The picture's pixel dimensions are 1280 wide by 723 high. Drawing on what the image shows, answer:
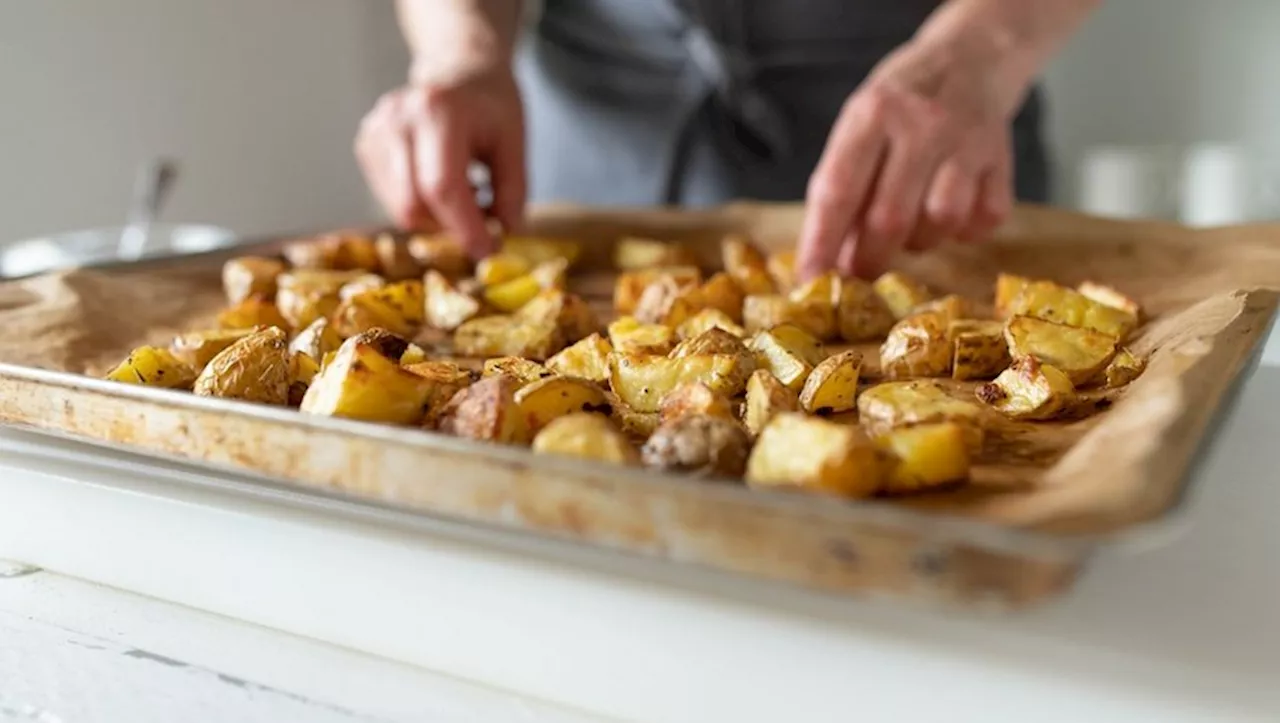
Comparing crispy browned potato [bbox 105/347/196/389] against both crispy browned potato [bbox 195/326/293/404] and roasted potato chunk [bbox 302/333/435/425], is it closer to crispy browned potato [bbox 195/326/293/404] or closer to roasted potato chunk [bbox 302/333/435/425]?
crispy browned potato [bbox 195/326/293/404]

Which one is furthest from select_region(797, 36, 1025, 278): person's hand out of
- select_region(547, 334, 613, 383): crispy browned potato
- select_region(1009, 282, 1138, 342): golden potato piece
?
select_region(547, 334, 613, 383): crispy browned potato

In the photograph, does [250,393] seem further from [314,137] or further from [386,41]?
[386,41]

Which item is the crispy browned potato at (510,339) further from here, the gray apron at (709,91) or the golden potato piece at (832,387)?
the gray apron at (709,91)

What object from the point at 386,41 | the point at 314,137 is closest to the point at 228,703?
the point at 314,137

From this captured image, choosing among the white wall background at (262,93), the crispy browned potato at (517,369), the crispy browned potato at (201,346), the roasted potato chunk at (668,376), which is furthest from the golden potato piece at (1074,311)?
the white wall background at (262,93)

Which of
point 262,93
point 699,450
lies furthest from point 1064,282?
point 262,93
